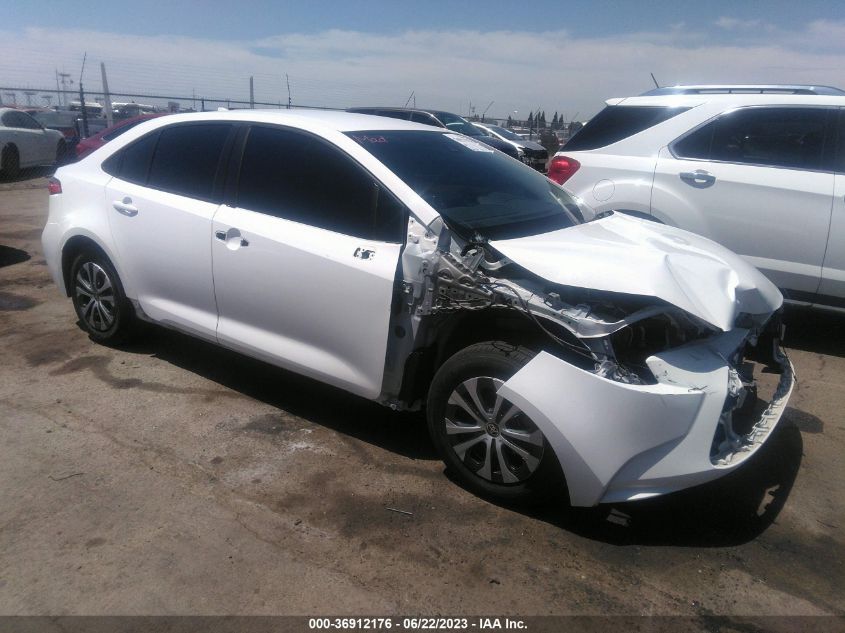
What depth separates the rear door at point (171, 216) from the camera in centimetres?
415

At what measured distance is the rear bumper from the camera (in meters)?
2.74

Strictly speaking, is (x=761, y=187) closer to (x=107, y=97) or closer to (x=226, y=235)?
(x=226, y=235)

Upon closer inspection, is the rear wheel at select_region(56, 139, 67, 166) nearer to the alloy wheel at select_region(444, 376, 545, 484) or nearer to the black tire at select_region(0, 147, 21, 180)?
the black tire at select_region(0, 147, 21, 180)

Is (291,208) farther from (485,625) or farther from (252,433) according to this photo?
(485,625)

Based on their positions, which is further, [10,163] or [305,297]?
[10,163]

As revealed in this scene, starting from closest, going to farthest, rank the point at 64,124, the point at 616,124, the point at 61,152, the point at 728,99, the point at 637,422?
the point at 637,422 → the point at 728,99 → the point at 616,124 → the point at 61,152 → the point at 64,124

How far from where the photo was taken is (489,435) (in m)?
3.14

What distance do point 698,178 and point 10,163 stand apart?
590 inches

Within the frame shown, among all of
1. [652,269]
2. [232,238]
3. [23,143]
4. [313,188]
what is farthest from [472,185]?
[23,143]

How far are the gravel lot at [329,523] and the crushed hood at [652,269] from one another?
3.18 feet

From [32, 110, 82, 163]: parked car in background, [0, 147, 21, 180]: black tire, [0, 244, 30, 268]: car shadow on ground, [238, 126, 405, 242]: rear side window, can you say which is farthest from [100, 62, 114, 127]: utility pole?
[238, 126, 405, 242]: rear side window

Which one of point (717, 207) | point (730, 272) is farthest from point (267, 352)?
point (717, 207)

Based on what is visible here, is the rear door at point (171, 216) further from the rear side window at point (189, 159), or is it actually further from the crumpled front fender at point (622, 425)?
the crumpled front fender at point (622, 425)

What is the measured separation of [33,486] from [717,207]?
5.04m
